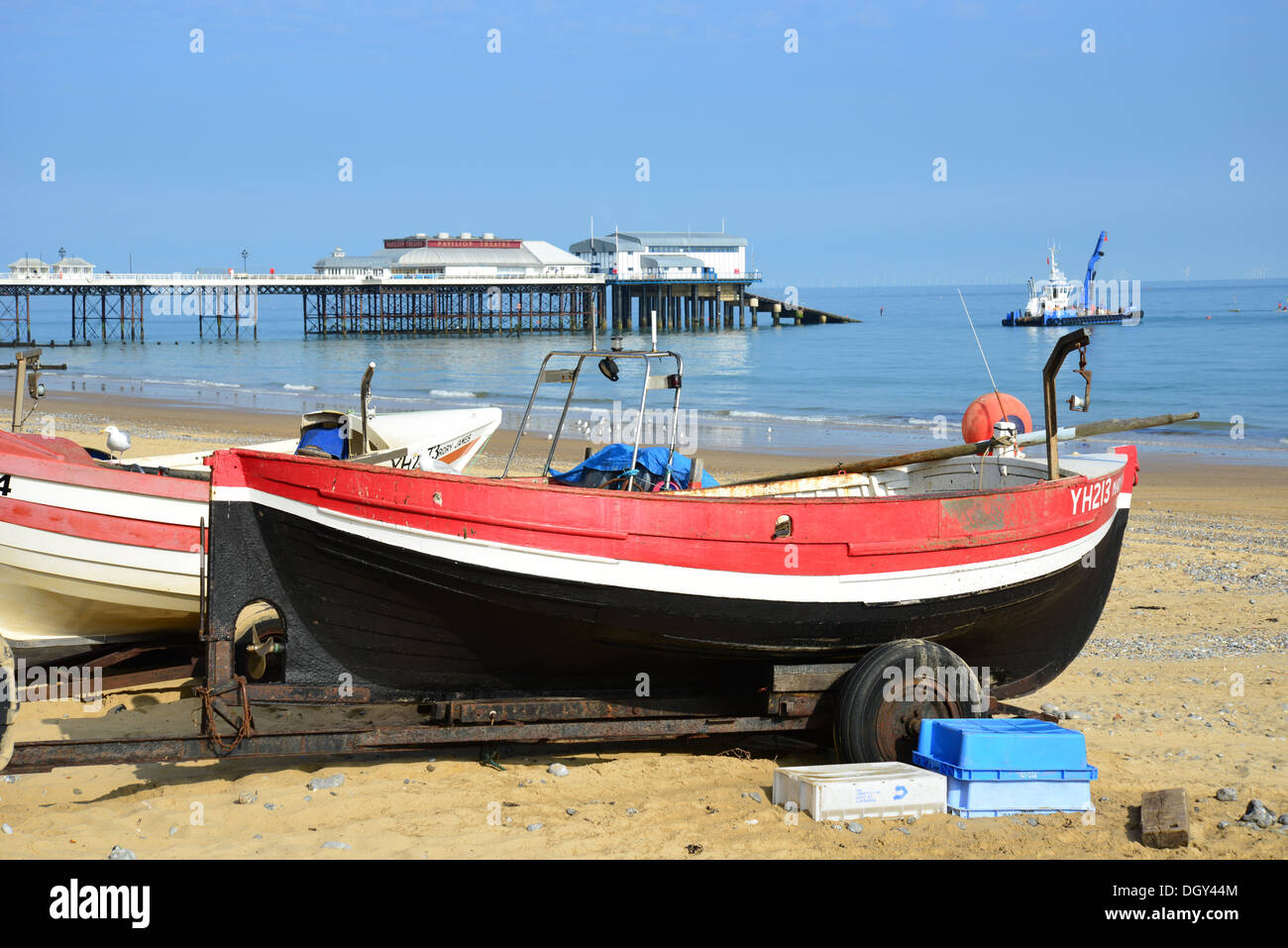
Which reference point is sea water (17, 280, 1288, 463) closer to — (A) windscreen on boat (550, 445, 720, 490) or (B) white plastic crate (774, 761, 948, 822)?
(A) windscreen on boat (550, 445, 720, 490)

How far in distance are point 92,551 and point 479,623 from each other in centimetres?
305

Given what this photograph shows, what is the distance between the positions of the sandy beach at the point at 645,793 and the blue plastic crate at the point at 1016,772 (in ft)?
0.30

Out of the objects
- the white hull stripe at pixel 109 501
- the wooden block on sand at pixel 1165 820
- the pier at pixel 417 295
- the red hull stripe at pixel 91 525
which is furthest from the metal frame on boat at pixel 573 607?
the pier at pixel 417 295

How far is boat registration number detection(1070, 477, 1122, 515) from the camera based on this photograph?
7359 mm

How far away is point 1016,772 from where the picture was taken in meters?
5.77

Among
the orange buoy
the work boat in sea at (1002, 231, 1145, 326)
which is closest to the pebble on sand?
the orange buoy

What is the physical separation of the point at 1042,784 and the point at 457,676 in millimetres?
2852

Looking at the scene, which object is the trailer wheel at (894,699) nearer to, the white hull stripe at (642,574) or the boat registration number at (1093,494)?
the white hull stripe at (642,574)

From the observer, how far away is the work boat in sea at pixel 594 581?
19.4ft

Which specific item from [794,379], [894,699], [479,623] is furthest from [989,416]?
[794,379]
